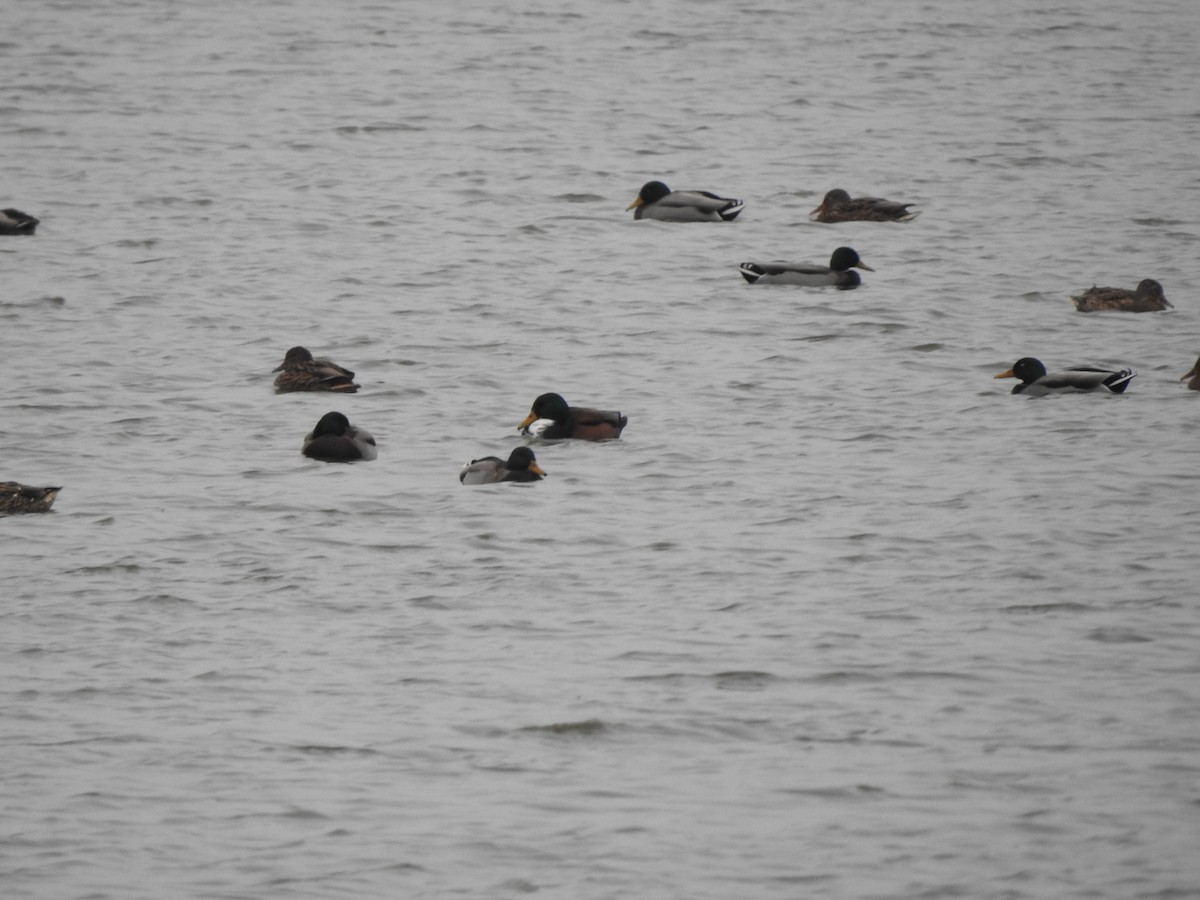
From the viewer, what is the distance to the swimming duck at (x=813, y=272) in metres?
20.8

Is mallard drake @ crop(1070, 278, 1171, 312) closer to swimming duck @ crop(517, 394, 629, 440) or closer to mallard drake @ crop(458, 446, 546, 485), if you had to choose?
swimming duck @ crop(517, 394, 629, 440)

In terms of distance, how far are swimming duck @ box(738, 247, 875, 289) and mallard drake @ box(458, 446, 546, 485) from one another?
750 centimetres

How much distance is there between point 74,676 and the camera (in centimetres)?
1041

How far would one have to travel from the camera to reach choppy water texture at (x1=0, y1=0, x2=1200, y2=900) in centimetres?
878

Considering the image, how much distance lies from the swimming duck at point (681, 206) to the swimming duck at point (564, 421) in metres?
9.44

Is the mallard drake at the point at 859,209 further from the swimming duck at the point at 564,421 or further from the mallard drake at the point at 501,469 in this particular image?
the mallard drake at the point at 501,469

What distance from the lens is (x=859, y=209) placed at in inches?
928

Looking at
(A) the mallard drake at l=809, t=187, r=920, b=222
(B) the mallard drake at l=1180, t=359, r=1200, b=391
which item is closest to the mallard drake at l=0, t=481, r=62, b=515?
(B) the mallard drake at l=1180, t=359, r=1200, b=391

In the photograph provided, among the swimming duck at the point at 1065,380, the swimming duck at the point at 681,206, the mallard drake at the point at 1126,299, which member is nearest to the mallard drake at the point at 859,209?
the swimming duck at the point at 681,206

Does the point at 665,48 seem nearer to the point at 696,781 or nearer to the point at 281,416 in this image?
the point at 281,416

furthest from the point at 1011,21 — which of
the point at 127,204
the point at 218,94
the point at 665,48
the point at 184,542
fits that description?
the point at 184,542

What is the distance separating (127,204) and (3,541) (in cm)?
1250

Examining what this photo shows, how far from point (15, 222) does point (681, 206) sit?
25.9ft

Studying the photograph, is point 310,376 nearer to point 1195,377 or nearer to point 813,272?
point 813,272
